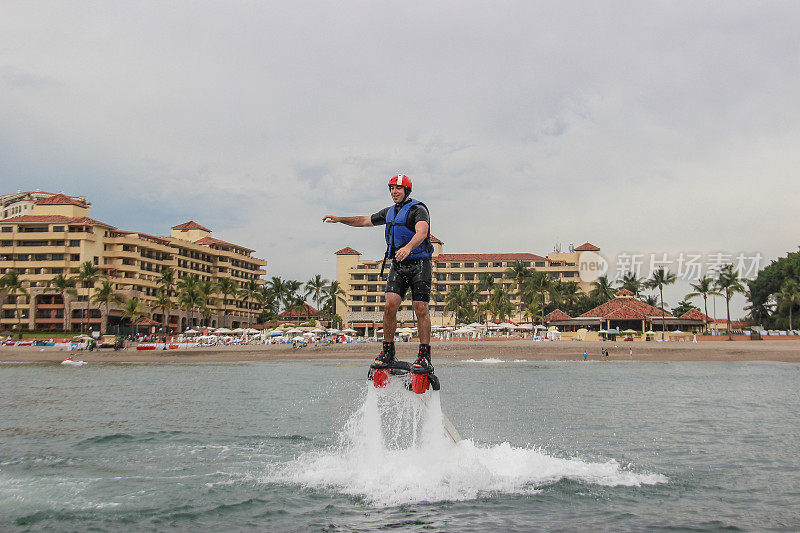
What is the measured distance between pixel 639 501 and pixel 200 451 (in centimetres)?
1151

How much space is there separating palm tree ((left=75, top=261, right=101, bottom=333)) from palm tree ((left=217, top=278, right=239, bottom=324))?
27378mm

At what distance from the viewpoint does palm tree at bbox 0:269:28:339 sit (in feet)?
342

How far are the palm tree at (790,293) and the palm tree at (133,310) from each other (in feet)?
351

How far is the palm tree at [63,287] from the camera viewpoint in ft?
339

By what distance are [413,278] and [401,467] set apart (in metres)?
4.85

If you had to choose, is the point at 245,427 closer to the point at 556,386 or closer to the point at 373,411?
the point at 373,411

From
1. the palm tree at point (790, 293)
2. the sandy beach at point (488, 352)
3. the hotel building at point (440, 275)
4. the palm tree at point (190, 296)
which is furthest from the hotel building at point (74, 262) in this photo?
the palm tree at point (790, 293)

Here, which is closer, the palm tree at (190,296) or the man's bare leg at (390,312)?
the man's bare leg at (390,312)

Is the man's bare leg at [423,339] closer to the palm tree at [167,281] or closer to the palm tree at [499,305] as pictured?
the palm tree at [499,305]

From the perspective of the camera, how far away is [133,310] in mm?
101750

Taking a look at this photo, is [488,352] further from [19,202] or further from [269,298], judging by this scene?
[19,202]

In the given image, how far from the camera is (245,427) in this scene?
22.3 m

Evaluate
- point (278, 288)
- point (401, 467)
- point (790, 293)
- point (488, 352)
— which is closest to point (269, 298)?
point (278, 288)

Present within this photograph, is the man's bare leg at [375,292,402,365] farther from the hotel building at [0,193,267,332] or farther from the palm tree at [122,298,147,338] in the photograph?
the hotel building at [0,193,267,332]
